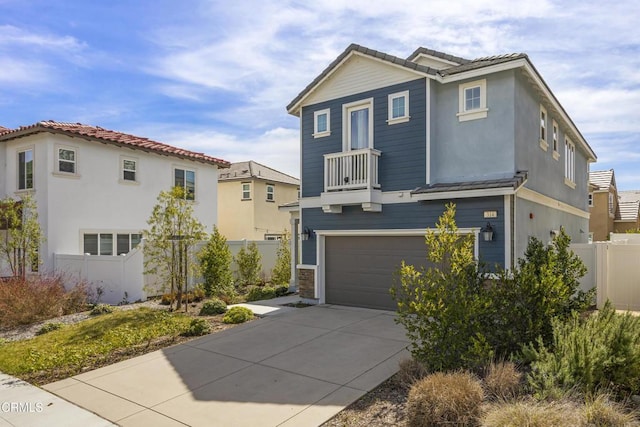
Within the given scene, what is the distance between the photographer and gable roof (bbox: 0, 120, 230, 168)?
1432cm

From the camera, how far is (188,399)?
5688 millimetres

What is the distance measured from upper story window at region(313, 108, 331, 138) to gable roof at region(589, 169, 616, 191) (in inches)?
1052

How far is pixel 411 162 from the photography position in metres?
10.8

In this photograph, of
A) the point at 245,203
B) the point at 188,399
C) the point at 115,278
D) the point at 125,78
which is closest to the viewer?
the point at 188,399

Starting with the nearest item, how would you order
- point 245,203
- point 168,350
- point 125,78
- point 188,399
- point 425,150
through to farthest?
point 188,399, point 168,350, point 425,150, point 125,78, point 245,203

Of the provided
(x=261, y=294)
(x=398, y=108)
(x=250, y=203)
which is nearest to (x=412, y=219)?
(x=398, y=108)

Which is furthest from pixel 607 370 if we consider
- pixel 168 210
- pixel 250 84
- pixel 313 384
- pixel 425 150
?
pixel 250 84

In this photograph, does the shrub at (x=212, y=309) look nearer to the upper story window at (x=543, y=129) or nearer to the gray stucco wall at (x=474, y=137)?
the gray stucco wall at (x=474, y=137)

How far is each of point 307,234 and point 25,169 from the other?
36.7 feet

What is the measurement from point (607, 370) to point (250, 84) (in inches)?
447

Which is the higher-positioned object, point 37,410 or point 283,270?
point 283,270

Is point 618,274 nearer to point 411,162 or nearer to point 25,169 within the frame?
point 411,162

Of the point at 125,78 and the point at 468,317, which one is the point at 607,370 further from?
the point at 125,78

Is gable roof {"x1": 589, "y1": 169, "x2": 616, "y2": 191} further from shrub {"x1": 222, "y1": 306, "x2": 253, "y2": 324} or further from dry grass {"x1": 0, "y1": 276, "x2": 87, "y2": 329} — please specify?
dry grass {"x1": 0, "y1": 276, "x2": 87, "y2": 329}
